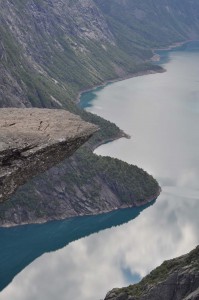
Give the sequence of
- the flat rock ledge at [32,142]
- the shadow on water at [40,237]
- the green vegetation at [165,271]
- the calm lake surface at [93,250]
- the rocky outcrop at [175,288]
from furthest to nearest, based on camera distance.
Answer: the shadow on water at [40,237] < the calm lake surface at [93,250] < the green vegetation at [165,271] < the rocky outcrop at [175,288] < the flat rock ledge at [32,142]

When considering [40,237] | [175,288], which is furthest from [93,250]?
[175,288]

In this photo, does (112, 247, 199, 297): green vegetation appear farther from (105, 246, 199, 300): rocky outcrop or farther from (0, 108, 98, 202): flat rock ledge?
(0, 108, 98, 202): flat rock ledge

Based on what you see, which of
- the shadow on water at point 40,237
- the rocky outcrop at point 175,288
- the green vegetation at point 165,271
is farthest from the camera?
the shadow on water at point 40,237

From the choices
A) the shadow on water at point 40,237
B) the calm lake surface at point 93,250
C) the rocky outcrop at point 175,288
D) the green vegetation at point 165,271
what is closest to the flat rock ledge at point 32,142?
the rocky outcrop at point 175,288

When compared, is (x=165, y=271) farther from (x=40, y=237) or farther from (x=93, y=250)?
(x=40, y=237)

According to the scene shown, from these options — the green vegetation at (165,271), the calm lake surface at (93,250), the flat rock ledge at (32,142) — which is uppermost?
the flat rock ledge at (32,142)

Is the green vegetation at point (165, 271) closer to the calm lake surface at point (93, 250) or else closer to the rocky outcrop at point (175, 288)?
the rocky outcrop at point (175, 288)

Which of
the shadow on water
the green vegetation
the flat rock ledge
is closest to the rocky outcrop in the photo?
the green vegetation

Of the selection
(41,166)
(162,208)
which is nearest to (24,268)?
(162,208)
